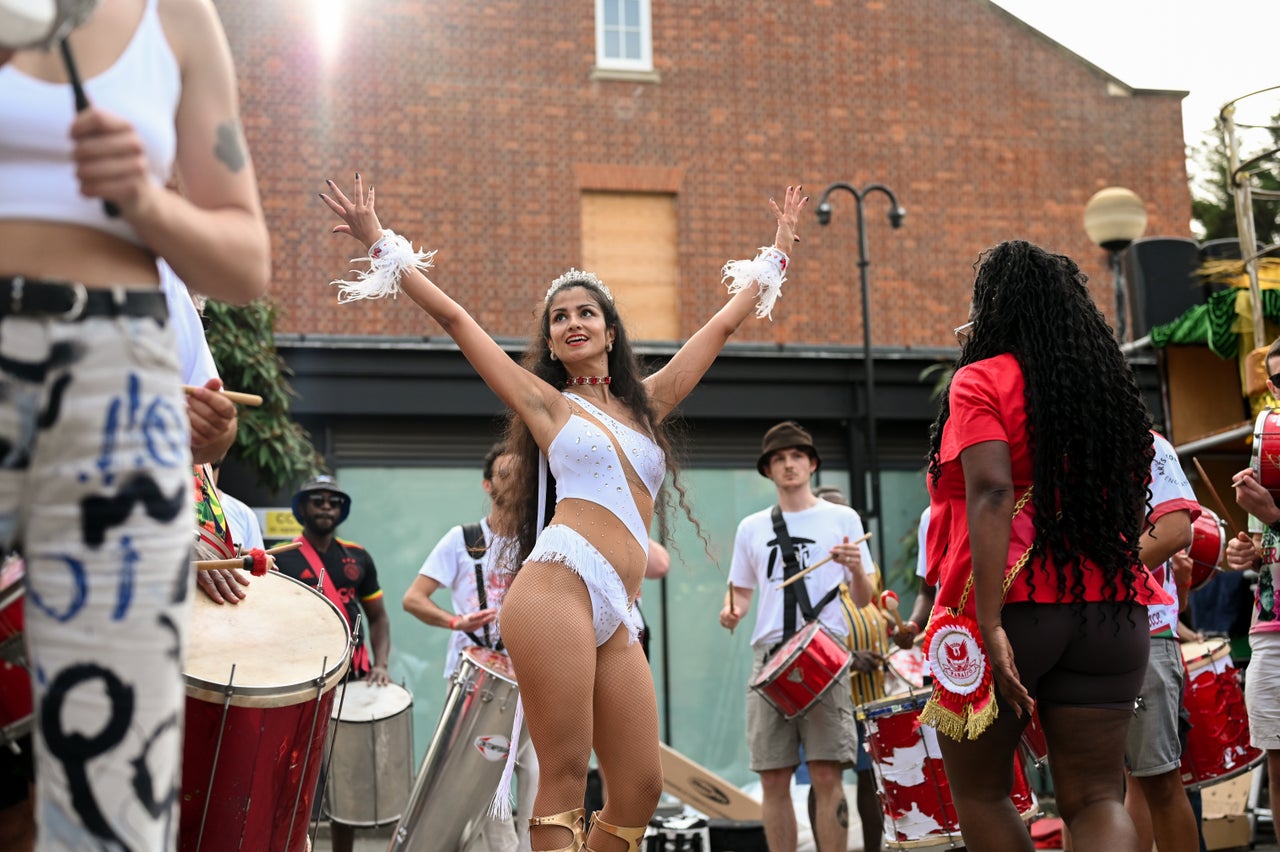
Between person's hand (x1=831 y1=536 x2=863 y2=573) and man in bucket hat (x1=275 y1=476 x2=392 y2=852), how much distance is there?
269 centimetres

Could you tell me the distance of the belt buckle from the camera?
6.43ft

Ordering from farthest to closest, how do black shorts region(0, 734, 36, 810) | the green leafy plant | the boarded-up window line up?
the boarded-up window, the green leafy plant, black shorts region(0, 734, 36, 810)

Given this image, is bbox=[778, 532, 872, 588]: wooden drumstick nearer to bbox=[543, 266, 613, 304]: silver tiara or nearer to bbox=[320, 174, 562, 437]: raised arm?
bbox=[543, 266, 613, 304]: silver tiara

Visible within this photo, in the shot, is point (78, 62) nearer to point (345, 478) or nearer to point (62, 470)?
point (62, 470)

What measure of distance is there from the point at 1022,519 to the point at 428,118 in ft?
50.2

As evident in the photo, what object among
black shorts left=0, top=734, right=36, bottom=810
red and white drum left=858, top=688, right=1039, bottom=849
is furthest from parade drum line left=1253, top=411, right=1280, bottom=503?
black shorts left=0, top=734, right=36, bottom=810

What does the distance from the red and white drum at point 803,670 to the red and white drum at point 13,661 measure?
5067 mm

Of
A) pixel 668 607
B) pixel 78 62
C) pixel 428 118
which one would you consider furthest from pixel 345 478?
pixel 78 62

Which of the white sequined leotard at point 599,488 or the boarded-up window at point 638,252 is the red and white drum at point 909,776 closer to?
the white sequined leotard at point 599,488

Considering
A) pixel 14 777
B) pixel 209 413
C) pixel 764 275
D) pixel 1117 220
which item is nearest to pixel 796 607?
pixel 764 275

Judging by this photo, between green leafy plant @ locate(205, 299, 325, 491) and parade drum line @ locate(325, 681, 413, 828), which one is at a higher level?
green leafy plant @ locate(205, 299, 325, 491)

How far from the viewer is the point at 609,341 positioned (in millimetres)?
5242

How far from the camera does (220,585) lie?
150 inches

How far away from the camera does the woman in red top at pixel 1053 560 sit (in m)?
4.01
